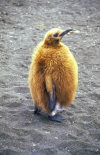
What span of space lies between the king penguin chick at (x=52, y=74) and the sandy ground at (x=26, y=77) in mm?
314

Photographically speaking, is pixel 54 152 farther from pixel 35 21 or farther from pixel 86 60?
pixel 35 21

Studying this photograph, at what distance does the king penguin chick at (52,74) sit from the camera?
388cm

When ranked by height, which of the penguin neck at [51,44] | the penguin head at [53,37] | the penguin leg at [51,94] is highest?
the penguin head at [53,37]

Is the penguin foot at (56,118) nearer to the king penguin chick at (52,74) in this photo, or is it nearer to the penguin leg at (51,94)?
the penguin leg at (51,94)

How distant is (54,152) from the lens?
3.52 metres

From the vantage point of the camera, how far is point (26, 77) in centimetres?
522

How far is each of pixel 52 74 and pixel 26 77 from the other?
54.7 inches

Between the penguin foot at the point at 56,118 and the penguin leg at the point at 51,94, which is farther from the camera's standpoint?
the penguin foot at the point at 56,118

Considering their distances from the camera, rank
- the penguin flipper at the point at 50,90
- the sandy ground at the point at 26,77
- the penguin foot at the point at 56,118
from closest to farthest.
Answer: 1. the sandy ground at the point at 26,77
2. the penguin flipper at the point at 50,90
3. the penguin foot at the point at 56,118

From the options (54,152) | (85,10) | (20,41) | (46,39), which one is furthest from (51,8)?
(54,152)

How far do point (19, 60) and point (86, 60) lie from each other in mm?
1115

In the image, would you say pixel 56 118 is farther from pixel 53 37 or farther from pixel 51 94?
pixel 53 37

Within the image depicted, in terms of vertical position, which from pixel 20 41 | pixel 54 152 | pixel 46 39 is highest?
pixel 46 39

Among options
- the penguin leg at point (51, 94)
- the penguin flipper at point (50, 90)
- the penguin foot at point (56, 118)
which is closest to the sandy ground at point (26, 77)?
the penguin foot at point (56, 118)
